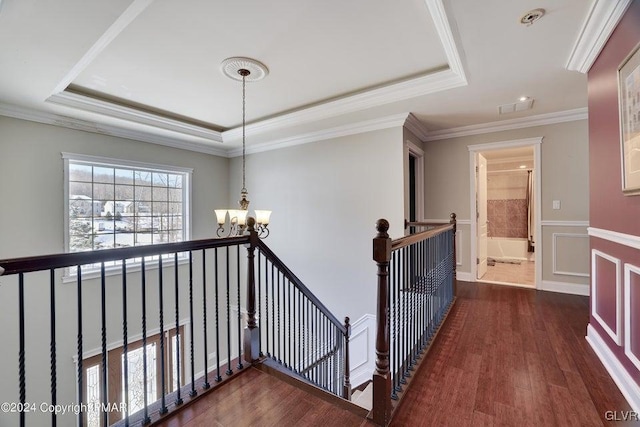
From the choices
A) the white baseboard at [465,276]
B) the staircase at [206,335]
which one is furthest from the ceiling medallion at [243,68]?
the white baseboard at [465,276]

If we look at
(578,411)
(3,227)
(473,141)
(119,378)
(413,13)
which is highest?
(413,13)

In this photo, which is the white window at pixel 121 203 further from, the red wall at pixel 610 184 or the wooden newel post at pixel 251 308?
the red wall at pixel 610 184

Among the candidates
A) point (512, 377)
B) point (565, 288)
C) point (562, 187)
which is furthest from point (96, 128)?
point (565, 288)

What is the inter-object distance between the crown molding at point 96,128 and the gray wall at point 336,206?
1.28 metres

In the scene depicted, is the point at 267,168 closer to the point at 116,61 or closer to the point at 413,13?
the point at 116,61

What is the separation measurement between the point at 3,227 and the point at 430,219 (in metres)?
5.53

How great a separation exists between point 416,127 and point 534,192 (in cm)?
185

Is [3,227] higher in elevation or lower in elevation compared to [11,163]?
lower

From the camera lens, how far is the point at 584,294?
3.61 meters

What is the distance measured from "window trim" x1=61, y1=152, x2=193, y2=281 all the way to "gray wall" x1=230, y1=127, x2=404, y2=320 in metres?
1.27

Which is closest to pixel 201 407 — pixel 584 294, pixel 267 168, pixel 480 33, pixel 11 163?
pixel 480 33

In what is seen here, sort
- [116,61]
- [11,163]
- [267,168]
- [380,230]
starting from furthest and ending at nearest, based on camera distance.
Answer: [267,168] → [11,163] → [116,61] → [380,230]

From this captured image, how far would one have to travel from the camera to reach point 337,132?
4.28 metres

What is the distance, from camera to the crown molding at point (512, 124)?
365 cm
